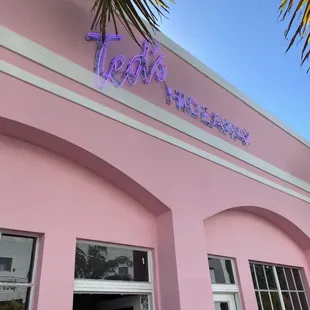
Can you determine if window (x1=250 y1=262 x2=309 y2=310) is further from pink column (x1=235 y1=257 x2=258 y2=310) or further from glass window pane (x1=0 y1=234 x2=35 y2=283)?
glass window pane (x1=0 y1=234 x2=35 y2=283)

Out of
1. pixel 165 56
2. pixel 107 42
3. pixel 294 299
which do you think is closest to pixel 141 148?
pixel 107 42

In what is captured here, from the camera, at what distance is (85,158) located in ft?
13.3

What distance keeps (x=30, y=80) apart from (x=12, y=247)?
178 cm

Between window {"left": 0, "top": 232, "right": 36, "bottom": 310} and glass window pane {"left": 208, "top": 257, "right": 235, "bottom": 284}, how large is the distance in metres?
2.80

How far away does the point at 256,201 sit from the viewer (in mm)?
6211

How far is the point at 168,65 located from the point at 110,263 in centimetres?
334

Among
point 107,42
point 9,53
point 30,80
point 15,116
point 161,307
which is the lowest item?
point 161,307

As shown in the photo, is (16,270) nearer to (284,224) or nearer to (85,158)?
(85,158)

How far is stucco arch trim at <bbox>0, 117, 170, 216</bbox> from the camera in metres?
3.62

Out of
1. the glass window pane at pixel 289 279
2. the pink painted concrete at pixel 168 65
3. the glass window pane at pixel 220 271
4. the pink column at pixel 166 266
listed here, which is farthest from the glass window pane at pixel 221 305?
the pink painted concrete at pixel 168 65

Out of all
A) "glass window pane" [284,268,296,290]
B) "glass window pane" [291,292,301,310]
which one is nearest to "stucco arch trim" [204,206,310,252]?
"glass window pane" [284,268,296,290]

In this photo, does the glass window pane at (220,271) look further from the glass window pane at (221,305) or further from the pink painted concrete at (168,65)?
the pink painted concrete at (168,65)

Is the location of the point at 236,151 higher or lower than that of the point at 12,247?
higher

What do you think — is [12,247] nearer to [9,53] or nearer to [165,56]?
[9,53]
